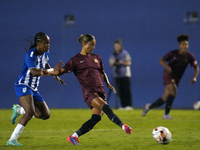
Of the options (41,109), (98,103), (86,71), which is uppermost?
(86,71)

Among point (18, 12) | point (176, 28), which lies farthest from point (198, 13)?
point (18, 12)

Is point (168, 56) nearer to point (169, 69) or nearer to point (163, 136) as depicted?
point (169, 69)

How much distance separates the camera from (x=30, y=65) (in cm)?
490

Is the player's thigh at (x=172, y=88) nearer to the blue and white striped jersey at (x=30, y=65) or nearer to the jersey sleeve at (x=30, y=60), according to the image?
the blue and white striped jersey at (x=30, y=65)

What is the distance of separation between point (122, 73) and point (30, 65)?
23.1 feet

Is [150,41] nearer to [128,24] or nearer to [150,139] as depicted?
[128,24]

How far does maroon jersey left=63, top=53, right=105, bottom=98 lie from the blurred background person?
6.33 m

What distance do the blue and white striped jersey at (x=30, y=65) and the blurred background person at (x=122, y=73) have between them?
6108 millimetres

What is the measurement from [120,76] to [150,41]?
2326 millimetres

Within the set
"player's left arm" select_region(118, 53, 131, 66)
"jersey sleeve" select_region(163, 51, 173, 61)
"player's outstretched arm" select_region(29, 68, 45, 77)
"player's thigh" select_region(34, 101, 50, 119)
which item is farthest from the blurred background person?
"player's outstretched arm" select_region(29, 68, 45, 77)

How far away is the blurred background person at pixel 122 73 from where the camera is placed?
11.5 m

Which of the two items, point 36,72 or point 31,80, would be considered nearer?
point 36,72

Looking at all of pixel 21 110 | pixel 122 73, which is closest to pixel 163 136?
pixel 21 110

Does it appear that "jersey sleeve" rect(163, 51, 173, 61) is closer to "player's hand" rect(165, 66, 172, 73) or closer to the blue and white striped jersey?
"player's hand" rect(165, 66, 172, 73)
